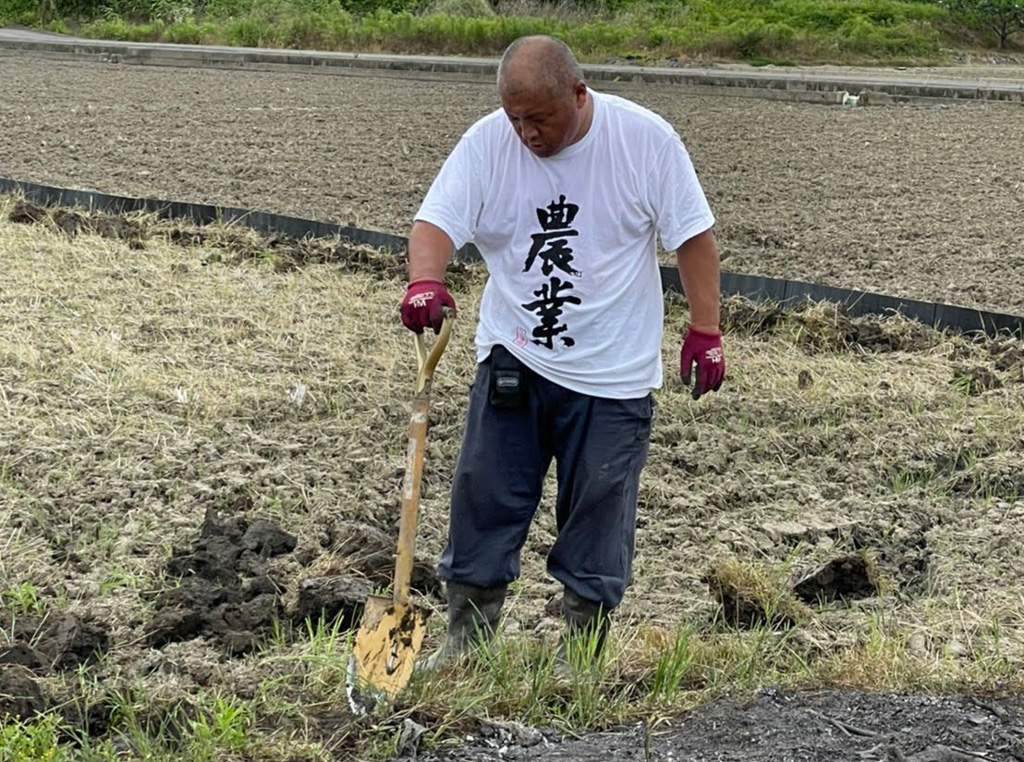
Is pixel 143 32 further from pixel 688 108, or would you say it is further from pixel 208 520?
pixel 208 520

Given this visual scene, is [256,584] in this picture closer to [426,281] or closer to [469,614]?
[469,614]

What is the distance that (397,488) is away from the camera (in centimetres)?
554

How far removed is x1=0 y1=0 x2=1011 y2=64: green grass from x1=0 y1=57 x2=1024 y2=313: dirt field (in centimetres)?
802

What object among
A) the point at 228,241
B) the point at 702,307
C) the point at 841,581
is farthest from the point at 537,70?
the point at 228,241

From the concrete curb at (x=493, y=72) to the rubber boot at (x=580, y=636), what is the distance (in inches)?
Result: 707

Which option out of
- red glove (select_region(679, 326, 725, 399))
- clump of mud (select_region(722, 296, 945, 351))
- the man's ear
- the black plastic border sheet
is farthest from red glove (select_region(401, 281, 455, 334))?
the black plastic border sheet

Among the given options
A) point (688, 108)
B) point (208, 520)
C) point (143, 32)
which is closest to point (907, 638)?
point (208, 520)

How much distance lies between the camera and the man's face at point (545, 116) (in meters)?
3.56

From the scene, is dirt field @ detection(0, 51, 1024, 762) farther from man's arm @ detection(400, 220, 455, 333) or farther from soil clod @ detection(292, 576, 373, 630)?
man's arm @ detection(400, 220, 455, 333)

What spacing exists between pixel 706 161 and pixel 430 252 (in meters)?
10.5

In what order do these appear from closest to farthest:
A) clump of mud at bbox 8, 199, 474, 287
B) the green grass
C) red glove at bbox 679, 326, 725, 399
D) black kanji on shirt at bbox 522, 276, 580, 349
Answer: black kanji on shirt at bbox 522, 276, 580, 349 < red glove at bbox 679, 326, 725, 399 < clump of mud at bbox 8, 199, 474, 287 < the green grass

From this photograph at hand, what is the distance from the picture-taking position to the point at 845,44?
3173 centimetres

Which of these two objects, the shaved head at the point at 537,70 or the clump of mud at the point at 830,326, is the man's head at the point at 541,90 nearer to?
the shaved head at the point at 537,70

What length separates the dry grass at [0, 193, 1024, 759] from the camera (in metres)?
3.90
